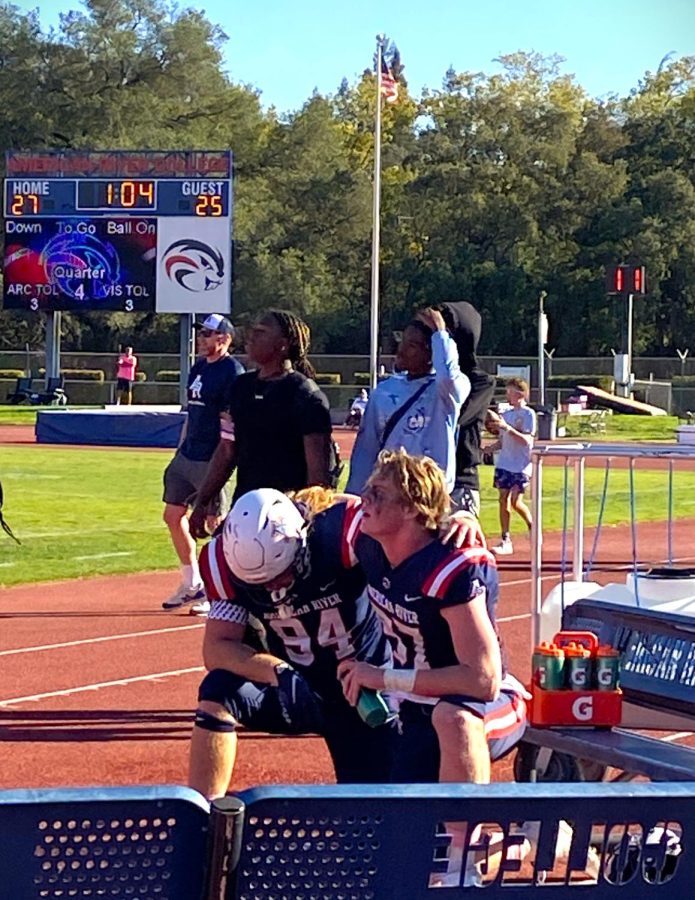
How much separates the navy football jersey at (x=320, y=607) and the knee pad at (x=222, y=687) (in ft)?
0.67

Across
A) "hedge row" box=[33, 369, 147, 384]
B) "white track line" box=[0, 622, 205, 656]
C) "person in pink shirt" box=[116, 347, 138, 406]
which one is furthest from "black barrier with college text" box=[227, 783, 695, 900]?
"hedge row" box=[33, 369, 147, 384]

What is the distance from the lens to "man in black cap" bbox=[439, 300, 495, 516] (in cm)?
775

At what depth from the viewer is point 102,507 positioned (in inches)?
749

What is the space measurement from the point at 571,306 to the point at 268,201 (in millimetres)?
13649

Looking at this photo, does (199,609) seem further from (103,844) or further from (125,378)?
(125,378)

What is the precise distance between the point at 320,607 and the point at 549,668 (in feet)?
3.15

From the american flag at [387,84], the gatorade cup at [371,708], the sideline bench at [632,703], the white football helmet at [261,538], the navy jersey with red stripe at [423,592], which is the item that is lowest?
the sideline bench at [632,703]

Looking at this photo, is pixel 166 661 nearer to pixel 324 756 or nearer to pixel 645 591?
pixel 324 756

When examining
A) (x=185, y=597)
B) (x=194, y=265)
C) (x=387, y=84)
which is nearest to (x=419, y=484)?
(x=185, y=597)

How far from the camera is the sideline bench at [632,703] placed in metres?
5.55

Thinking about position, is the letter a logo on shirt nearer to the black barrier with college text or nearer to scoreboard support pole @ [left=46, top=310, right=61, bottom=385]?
the black barrier with college text

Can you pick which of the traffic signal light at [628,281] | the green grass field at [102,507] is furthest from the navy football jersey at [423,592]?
the traffic signal light at [628,281]

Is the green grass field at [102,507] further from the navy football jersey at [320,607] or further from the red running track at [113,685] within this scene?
the navy football jersey at [320,607]

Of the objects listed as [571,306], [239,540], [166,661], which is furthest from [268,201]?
[239,540]
